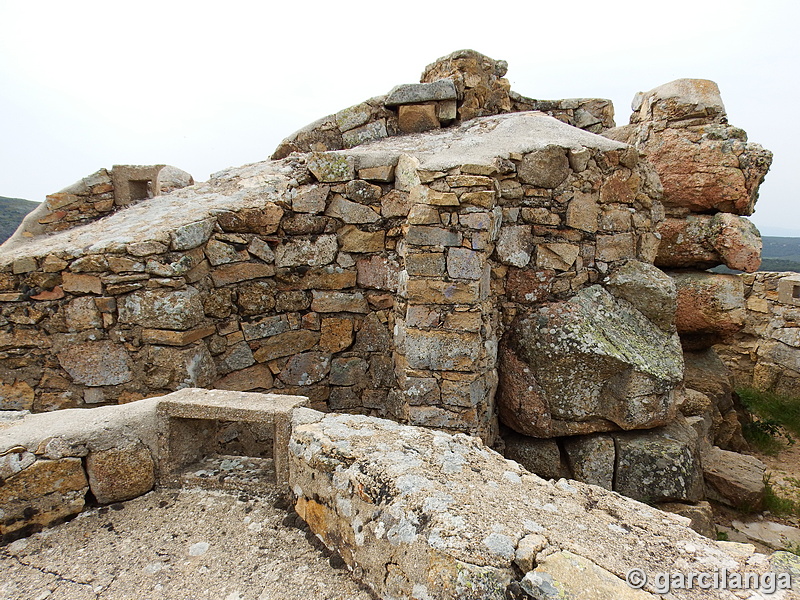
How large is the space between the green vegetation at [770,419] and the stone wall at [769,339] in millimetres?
339

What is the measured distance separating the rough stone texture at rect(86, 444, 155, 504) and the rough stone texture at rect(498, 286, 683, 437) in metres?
2.87

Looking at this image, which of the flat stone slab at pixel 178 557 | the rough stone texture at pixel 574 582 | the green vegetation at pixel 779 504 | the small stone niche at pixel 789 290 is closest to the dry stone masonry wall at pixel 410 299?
the green vegetation at pixel 779 504

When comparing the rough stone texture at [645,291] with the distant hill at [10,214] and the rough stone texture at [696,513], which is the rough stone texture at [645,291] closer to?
the rough stone texture at [696,513]

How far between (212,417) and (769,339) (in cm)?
965

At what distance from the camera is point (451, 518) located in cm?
156

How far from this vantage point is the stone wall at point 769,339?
324 inches

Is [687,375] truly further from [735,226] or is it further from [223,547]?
[223,547]

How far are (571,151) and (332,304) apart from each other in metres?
2.39

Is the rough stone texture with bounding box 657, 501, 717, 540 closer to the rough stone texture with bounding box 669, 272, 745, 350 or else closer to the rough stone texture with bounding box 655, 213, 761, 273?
the rough stone texture with bounding box 669, 272, 745, 350

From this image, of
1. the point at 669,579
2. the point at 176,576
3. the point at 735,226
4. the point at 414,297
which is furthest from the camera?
the point at 735,226

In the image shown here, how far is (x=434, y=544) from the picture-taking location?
1.48 metres

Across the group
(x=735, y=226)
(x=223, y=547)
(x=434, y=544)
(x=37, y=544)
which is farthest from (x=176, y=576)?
(x=735, y=226)

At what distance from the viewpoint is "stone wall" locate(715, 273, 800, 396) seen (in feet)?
27.0

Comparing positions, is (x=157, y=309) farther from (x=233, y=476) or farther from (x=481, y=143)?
(x=481, y=143)
